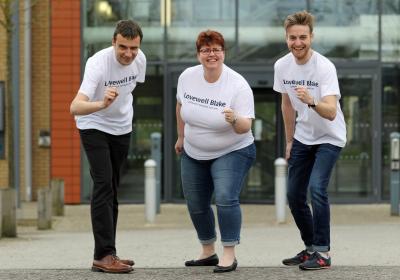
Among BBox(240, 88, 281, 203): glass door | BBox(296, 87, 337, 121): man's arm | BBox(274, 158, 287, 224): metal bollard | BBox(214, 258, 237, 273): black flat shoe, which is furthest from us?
BBox(240, 88, 281, 203): glass door

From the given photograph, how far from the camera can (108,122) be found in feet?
20.4

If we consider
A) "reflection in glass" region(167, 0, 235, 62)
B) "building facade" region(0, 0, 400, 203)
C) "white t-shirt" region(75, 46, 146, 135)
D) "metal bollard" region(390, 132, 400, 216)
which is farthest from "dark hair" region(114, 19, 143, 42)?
"reflection in glass" region(167, 0, 235, 62)

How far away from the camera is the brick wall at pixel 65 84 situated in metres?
16.6

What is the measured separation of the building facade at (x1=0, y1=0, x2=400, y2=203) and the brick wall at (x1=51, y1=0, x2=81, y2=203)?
17 millimetres

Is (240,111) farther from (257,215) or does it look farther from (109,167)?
(257,215)

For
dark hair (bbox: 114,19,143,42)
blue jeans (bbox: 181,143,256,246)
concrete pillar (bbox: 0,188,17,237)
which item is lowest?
concrete pillar (bbox: 0,188,17,237)

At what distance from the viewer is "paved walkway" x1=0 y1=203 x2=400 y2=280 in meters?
5.89

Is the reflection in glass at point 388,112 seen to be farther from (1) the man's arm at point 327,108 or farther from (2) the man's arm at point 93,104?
(2) the man's arm at point 93,104

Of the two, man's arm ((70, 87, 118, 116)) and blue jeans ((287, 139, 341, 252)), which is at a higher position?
man's arm ((70, 87, 118, 116))

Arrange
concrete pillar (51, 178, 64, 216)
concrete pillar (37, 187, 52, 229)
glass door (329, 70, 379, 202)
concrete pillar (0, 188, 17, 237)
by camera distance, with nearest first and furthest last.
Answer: concrete pillar (0, 188, 17, 237)
concrete pillar (37, 187, 52, 229)
concrete pillar (51, 178, 64, 216)
glass door (329, 70, 379, 202)

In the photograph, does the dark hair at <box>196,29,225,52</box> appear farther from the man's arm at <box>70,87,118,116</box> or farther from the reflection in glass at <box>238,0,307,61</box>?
the reflection in glass at <box>238,0,307,61</box>

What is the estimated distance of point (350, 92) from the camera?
53.7 feet

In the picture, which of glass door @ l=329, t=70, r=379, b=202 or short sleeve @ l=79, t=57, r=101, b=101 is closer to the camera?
short sleeve @ l=79, t=57, r=101, b=101

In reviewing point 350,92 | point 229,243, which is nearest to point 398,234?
point 229,243
